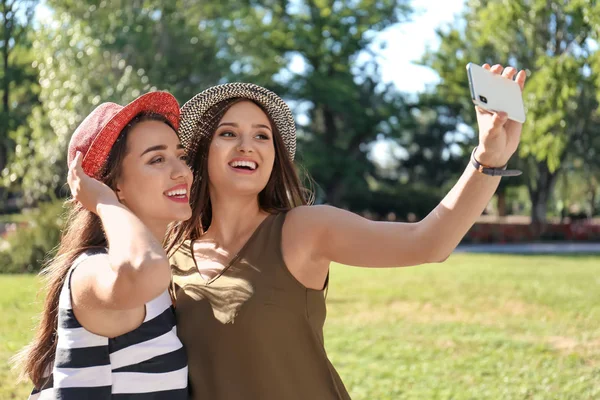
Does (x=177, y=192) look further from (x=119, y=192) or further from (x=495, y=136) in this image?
(x=495, y=136)

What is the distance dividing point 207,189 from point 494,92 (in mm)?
1296

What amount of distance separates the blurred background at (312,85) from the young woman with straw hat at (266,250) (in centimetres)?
846

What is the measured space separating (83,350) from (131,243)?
378 mm

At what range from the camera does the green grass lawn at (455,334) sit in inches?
270

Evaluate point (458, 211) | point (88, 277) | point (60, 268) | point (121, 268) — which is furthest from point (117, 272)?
point (458, 211)

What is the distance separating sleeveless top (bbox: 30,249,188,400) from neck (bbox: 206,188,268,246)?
52 cm

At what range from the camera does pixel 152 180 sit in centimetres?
240

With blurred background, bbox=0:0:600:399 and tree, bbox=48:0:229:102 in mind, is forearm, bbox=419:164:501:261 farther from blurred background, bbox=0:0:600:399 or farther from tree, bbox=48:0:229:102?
tree, bbox=48:0:229:102

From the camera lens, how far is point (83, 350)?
208cm

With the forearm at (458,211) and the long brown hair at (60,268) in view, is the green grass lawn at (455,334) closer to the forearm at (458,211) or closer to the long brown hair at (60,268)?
the long brown hair at (60,268)

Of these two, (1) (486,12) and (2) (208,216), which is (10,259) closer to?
(1) (486,12)

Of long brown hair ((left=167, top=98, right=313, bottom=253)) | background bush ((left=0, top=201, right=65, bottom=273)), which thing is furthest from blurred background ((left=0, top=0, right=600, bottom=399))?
long brown hair ((left=167, top=98, right=313, bottom=253))

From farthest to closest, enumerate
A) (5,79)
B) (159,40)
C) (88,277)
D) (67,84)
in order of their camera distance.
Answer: (5,79) < (159,40) < (67,84) < (88,277)

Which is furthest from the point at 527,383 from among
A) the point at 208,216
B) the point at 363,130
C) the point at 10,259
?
the point at 363,130
